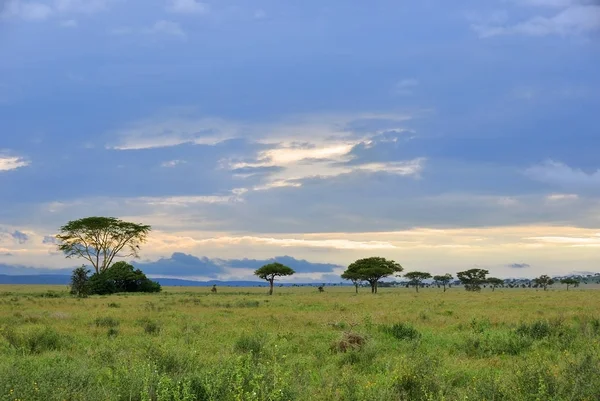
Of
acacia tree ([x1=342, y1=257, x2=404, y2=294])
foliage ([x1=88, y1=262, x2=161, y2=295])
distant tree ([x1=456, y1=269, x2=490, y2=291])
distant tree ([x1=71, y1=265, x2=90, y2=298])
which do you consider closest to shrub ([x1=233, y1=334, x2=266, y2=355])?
distant tree ([x1=71, y1=265, x2=90, y2=298])

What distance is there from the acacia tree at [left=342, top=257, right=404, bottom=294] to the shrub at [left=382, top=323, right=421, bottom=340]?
3414 inches

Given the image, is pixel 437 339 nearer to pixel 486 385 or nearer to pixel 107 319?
pixel 486 385

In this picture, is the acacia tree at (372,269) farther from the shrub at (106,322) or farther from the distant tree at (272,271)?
the shrub at (106,322)

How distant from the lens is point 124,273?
82062mm

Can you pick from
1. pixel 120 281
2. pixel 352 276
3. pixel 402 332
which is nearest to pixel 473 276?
pixel 352 276

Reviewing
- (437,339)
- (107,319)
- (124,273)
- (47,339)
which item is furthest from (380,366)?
(124,273)

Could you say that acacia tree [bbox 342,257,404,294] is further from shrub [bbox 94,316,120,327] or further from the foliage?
shrub [bbox 94,316,120,327]

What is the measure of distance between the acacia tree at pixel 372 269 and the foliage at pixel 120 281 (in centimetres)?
4328

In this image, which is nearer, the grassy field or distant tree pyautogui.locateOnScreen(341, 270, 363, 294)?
the grassy field

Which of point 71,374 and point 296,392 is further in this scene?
point 71,374

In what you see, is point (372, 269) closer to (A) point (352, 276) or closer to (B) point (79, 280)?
(A) point (352, 276)

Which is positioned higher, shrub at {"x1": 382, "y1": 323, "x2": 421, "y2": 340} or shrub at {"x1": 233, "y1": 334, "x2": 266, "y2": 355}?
shrub at {"x1": 233, "y1": 334, "x2": 266, "y2": 355}

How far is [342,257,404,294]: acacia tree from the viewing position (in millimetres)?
108188

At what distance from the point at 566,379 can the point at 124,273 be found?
8017 centimetres
